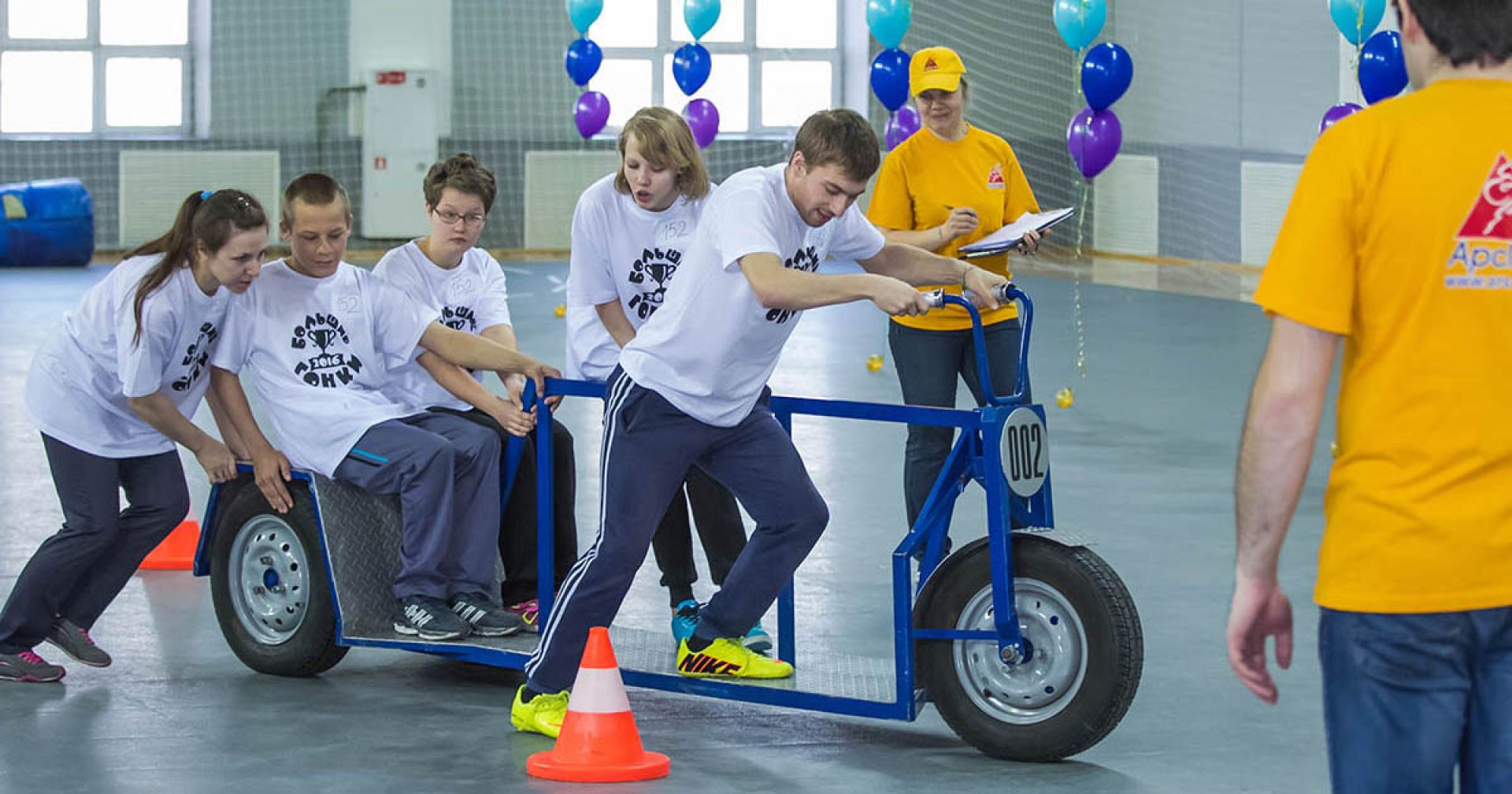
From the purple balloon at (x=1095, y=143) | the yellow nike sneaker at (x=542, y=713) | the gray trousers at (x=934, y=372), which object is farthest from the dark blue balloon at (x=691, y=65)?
the yellow nike sneaker at (x=542, y=713)

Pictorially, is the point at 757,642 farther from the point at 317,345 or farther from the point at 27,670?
the point at 27,670

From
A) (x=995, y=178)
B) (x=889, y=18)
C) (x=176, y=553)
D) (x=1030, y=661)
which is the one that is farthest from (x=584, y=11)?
(x=1030, y=661)

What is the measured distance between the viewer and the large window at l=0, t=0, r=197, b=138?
1930cm

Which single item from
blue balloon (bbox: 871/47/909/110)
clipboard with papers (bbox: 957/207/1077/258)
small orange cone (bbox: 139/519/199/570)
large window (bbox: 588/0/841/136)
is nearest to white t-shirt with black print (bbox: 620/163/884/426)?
clipboard with papers (bbox: 957/207/1077/258)

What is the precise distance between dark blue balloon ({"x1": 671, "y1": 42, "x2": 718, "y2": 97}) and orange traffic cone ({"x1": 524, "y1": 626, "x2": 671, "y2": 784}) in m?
10.1

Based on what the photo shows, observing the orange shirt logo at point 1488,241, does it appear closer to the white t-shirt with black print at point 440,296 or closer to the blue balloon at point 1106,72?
the white t-shirt with black print at point 440,296

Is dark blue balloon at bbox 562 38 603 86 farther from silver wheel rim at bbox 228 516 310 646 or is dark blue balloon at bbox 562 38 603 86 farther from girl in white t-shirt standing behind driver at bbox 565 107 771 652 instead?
silver wheel rim at bbox 228 516 310 646

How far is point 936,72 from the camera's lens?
19.4 ft

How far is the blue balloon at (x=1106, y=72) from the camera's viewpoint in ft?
32.3

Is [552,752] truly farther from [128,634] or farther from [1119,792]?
[128,634]

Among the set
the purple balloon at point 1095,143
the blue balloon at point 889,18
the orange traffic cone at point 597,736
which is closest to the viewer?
the orange traffic cone at point 597,736

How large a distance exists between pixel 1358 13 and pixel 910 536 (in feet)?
20.5

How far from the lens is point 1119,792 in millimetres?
4105

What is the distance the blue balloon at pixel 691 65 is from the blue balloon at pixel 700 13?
133mm
